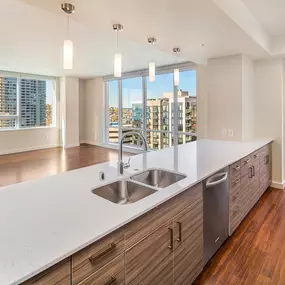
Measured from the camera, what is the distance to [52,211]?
1164mm

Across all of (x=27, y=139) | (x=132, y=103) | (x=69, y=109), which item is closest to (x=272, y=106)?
(x=132, y=103)

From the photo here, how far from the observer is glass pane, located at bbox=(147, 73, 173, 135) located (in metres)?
6.49

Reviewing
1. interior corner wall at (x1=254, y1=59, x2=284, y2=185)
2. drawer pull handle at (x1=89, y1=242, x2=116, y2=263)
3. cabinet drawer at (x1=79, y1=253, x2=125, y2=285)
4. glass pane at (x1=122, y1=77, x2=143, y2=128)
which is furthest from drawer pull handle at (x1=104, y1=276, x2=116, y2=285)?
glass pane at (x1=122, y1=77, x2=143, y2=128)

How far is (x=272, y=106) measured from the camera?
13.1 feet

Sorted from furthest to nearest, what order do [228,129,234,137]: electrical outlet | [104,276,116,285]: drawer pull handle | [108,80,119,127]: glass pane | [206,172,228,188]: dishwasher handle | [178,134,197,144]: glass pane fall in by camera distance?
[108,80,119,127]: glass pane → [178,134,197,144]: glass pane → [228,129,234,137]: electrical outlet → [206,172,228,188]: dishwasher handle → [104,276,116,285]: drawer pull handle

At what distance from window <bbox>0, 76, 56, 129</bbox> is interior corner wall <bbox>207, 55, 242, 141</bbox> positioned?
6.38 meters

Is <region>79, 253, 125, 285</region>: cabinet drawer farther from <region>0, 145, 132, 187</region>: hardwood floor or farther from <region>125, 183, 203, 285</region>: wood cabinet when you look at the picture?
<region>0, 145, 132, 187</region>: hardwood floor

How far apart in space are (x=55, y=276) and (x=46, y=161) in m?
5.88

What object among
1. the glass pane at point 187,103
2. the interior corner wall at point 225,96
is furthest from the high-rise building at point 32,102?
the interior corner wall at point 225,96

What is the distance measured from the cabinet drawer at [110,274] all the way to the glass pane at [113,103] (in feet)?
23.7

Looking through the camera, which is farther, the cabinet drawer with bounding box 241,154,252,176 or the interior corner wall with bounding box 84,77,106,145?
the interior corner wall with bounding box 84,77,106,145

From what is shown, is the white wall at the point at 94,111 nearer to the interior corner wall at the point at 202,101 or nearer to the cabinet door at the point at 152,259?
the interior corner wall at the point at 202,101

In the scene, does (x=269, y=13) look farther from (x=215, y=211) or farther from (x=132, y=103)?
(x=132, y=103)

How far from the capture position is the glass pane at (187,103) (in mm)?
5832
